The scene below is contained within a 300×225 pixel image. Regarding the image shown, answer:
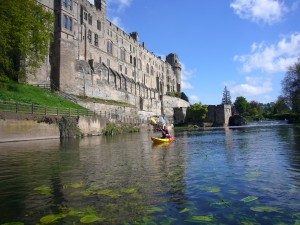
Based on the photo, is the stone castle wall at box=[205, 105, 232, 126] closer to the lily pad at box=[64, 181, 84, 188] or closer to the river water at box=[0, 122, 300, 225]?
the river water at box=[0, 122, 300, 225]

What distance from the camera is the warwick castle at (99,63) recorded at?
46938 mm

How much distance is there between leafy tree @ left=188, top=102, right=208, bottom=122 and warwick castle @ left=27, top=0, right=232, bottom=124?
2792mm

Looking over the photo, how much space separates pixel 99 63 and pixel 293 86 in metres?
41.8

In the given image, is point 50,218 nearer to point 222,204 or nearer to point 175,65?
point 222,204

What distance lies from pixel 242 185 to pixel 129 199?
3.39m

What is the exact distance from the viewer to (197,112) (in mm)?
96125

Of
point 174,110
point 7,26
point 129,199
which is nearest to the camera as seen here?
point 129,199

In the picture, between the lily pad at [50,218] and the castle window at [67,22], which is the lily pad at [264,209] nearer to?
the lily pad at [50,218]

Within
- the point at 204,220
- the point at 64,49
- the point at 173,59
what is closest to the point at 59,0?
the point at 64,49

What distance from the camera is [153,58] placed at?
98688 mm

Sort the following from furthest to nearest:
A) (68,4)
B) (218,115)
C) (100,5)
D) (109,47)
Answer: (218,115) → (109,47) → (100,5) → (68,4)

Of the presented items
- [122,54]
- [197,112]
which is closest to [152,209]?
[122,54]

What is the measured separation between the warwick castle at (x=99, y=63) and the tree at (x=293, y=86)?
103 feet

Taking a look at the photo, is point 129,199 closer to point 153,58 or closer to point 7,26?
point 7,26
